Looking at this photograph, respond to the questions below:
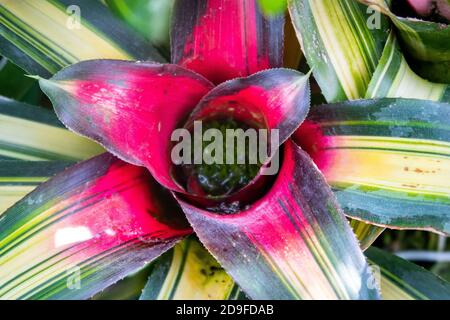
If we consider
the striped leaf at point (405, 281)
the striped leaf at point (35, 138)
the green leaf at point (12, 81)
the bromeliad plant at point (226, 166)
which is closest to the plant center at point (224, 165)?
the bromeliad plant at point (226, 166)

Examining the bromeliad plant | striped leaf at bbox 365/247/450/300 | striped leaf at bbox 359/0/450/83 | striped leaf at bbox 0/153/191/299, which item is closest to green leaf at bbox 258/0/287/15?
the bromeliad plant

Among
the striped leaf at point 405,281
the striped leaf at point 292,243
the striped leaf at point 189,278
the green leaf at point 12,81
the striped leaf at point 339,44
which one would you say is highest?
the striped leaf at point 339,44

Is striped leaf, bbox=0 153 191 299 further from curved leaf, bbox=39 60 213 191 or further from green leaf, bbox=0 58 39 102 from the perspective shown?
green leaf, bbox=0 58 39 102

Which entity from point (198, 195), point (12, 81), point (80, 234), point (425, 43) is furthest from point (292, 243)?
point (12, 81)

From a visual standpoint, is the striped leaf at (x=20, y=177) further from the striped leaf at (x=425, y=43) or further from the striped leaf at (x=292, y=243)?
the striped leaf at (x=425, y=43)

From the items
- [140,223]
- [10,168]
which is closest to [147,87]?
[140,223]

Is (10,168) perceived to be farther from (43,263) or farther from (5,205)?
(43,263)
